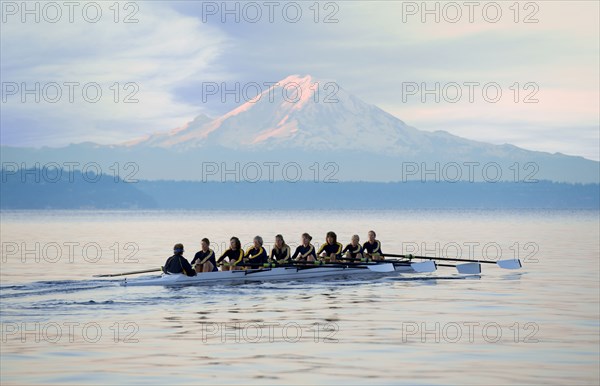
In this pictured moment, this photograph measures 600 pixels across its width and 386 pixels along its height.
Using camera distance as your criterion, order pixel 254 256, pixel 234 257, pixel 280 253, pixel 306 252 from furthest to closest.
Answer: pixel 306 252, pixel 280 253, pixel 254 256, pixel 234 257

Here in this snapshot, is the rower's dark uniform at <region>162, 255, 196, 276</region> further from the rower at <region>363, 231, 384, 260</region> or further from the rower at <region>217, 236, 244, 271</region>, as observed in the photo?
the rower at <region>363, 231, 384, 260</region>

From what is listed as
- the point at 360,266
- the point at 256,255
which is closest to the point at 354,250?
the point at 360,266

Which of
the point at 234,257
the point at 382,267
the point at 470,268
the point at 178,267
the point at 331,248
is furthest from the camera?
the point at 470,268

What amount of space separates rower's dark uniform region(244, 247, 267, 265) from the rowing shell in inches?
14.6

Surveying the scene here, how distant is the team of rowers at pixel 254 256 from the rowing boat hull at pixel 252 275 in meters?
0.26

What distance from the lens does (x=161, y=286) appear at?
29203mm

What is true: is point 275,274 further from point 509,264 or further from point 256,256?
point 509,264

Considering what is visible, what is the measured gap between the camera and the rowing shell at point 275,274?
29.0 meters

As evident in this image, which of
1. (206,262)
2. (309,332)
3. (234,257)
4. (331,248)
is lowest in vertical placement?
(309,332)

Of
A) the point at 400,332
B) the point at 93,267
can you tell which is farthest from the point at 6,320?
the point at 93,267

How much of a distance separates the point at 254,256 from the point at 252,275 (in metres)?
0.72

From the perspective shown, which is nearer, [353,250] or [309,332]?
[309,332]

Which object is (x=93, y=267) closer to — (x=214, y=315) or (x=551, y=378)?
(x=214, y=315)

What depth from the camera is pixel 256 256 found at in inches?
1248
